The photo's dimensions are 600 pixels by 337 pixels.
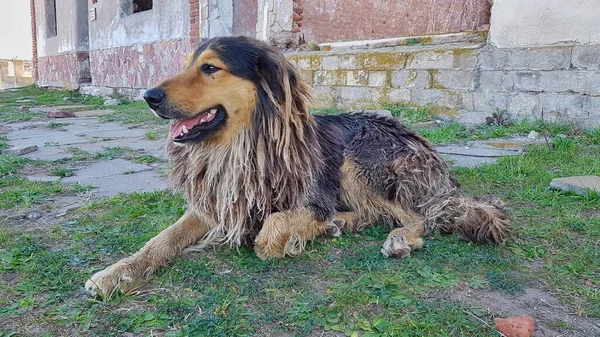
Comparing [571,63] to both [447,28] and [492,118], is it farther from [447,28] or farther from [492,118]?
[447,28]

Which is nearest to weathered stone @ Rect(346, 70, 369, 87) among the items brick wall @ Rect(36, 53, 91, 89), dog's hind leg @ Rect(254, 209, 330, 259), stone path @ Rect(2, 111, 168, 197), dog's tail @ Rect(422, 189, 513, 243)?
stone path @ Rect(2, 111, 168, 197)

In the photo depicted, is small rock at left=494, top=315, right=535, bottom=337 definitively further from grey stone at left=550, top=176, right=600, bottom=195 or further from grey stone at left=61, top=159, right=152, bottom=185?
grey stone at left=61, top=159, right=152, bottom=185

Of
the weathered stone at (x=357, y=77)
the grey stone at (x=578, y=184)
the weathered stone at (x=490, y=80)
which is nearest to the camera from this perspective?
the grey stone at (x=578, y=184)

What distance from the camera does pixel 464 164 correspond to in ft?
13.7

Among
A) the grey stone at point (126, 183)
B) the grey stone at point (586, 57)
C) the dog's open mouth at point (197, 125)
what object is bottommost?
the grey stone at point (126, 183)

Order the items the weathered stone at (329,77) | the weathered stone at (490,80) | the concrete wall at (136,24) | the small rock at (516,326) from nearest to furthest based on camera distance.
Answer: the small rock at (516,326)
the weathered stone at (490,80)
the weathered stone at (329,77)
the concrete wall at (136,24)

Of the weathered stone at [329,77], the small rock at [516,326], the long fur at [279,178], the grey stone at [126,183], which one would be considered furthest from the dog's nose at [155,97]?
the weathered stone at [329,77]

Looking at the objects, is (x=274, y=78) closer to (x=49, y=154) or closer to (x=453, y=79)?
(x=49, y=154)

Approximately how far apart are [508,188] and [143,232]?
267cm

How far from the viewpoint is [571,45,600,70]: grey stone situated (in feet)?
15.8

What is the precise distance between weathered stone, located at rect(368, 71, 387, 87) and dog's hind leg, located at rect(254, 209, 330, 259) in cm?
501

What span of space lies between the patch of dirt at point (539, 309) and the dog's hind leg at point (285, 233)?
84 centimetres

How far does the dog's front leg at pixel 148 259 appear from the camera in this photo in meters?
1.90

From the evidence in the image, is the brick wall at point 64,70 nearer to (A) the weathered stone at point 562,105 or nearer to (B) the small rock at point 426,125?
(B) the small rock at point 426,125
